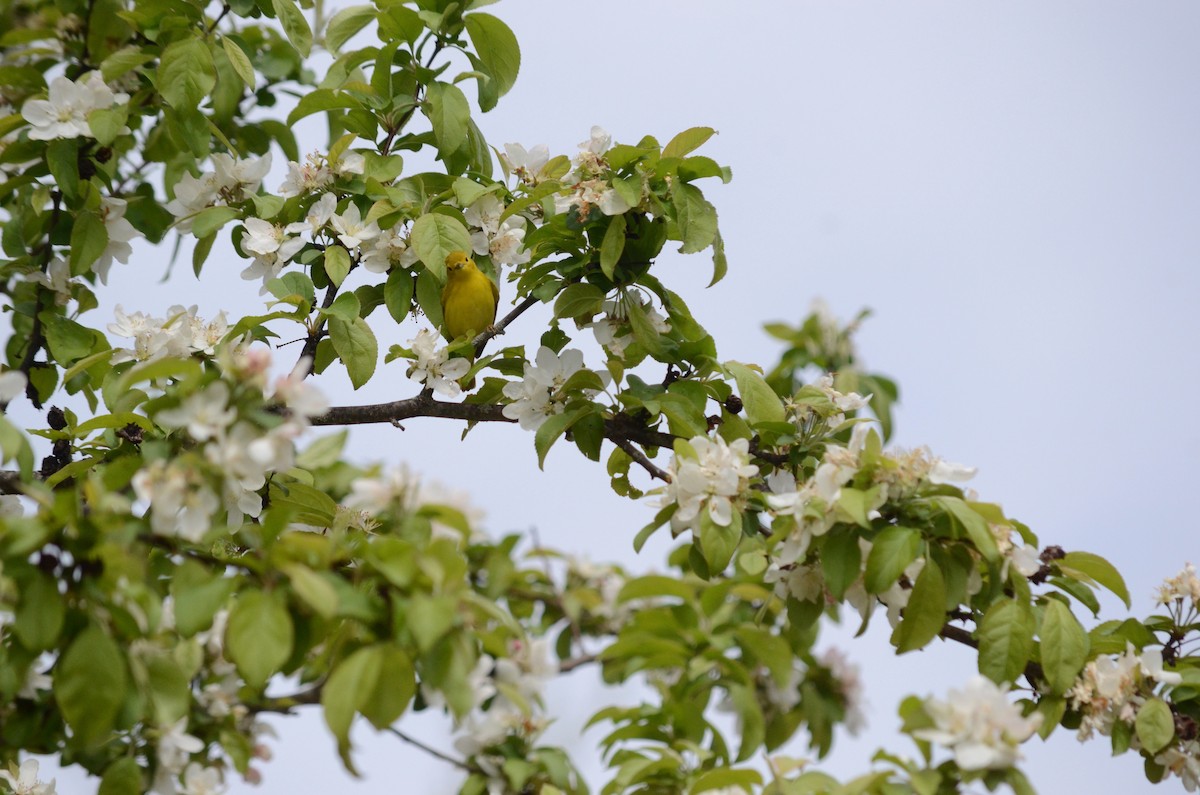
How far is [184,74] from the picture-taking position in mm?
2174

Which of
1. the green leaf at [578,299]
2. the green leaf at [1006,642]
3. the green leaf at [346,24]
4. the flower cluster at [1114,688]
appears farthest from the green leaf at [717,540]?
the green leaf at [346,24]

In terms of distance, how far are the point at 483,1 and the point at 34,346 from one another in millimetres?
1179

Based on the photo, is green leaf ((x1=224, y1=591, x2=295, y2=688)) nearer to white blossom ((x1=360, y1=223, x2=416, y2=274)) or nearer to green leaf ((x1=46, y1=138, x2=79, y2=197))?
white blossom ((x1=360, y1=223, x2=416, y2=274))

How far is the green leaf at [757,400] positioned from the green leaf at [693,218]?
10.1 inches

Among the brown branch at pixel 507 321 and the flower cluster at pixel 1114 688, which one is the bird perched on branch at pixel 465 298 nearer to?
the brown branch at pixel 507 321

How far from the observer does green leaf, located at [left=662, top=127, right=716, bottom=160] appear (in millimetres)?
1983

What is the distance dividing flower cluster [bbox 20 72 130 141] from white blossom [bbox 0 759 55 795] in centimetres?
119

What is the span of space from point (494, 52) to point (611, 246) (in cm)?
60

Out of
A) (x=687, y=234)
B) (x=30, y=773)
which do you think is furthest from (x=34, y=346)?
(x=687, y=234)

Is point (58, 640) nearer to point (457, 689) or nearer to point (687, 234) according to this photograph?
point (457, 689)

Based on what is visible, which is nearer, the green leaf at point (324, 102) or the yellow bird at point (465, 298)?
the green leaf at point (324, 102)

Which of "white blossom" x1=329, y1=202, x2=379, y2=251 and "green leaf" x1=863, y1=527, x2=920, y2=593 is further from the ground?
"white blossom" x1=329, y1=202, x2=379, y2=251

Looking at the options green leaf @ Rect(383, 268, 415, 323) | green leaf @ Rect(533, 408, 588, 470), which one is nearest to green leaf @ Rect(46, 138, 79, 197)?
green leaf @ Rect(383, 268, 415, 323)

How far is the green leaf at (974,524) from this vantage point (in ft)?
5.21
